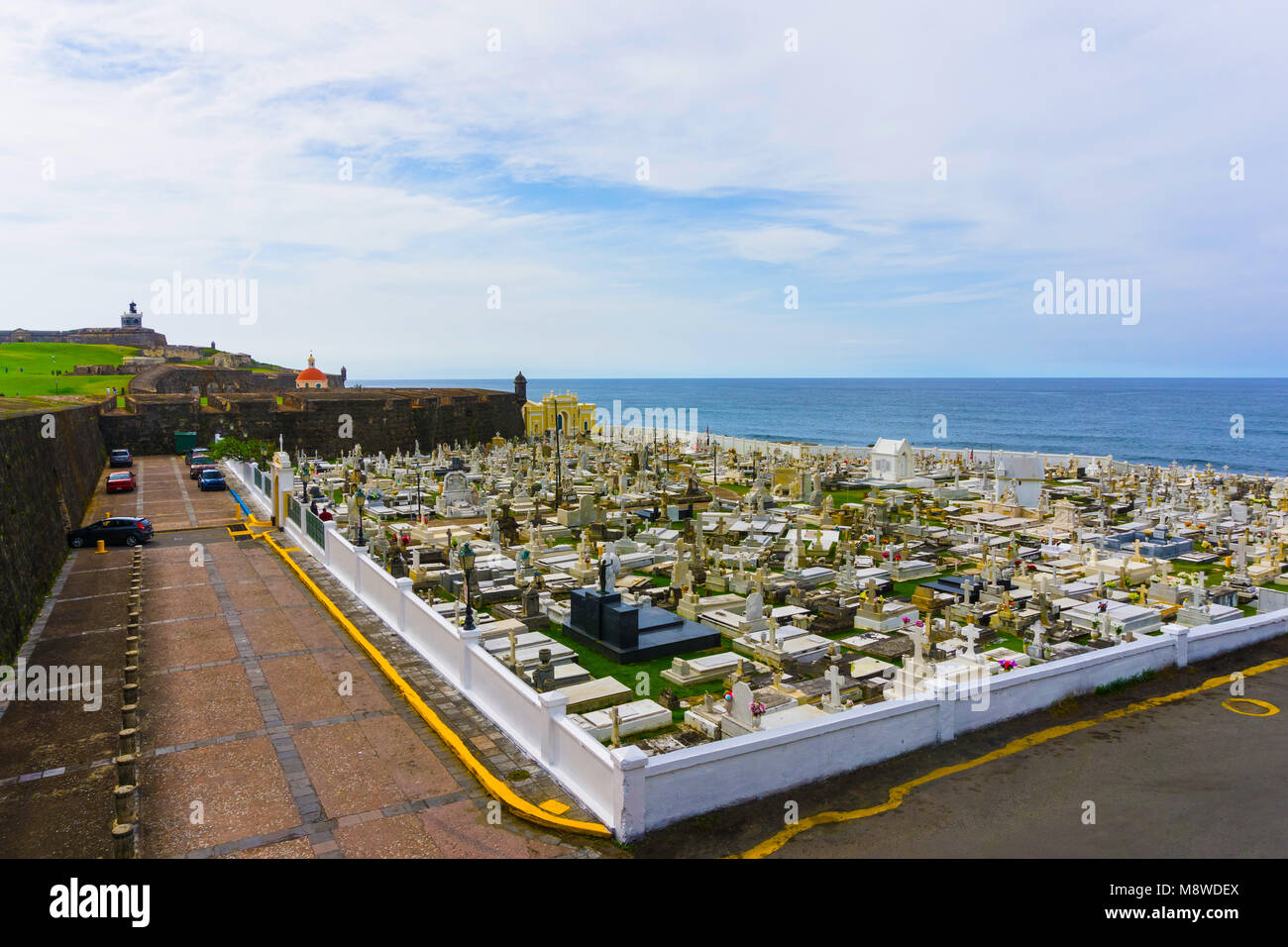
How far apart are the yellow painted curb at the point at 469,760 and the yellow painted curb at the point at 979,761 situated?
1447 mm

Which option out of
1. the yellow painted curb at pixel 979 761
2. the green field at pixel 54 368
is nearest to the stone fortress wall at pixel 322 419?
the green field at pixel 54 368

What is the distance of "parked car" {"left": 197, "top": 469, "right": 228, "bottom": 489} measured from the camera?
95.5ft

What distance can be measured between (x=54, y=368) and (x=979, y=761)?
3102 inches

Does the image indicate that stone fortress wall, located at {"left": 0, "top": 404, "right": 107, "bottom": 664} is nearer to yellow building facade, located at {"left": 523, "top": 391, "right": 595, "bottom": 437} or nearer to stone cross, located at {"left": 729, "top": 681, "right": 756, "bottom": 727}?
stone cross, located at {"left": 729, "top": 681, "right": 756, "bottom": 727}

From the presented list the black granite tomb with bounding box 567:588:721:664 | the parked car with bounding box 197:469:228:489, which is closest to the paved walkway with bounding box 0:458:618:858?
the black granite tomb with bounding box 567:588:721:664

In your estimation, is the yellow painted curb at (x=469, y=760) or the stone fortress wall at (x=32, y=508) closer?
the yellow painted curb at (x=469, y=760)

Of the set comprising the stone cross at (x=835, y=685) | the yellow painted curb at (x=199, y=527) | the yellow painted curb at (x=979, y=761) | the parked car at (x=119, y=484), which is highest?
the parked car at (x=119, y=484)

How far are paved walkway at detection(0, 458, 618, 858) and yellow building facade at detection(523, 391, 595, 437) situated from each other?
4123 cm

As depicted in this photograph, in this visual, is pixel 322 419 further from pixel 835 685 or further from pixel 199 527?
pixel 835 685

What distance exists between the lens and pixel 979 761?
814cm

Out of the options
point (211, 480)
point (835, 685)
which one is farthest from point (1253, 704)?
point (211, 480)

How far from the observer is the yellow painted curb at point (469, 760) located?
6.85 m

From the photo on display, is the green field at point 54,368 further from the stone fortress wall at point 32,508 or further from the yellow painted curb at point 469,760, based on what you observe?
the yellow painted curb at point 469,760
